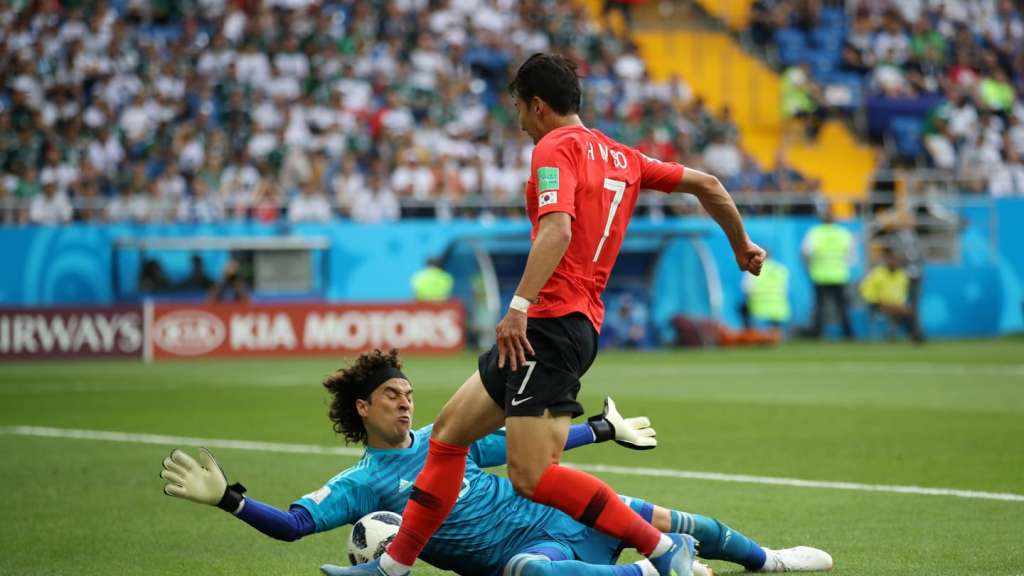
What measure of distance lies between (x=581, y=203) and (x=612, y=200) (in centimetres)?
18

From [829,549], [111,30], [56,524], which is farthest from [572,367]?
[111,30]

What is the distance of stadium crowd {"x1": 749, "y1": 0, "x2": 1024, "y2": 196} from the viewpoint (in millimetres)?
31938

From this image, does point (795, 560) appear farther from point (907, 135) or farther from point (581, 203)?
point (907, 135)

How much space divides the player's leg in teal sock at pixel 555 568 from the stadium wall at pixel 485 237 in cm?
2068

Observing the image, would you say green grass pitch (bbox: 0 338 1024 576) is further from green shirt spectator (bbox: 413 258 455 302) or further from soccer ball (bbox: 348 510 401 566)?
green shirt spectator (bbox: 413 258 455 302)

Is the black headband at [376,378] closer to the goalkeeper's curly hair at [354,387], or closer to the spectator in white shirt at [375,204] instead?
the goalkeeper's curly hair at [354,387]

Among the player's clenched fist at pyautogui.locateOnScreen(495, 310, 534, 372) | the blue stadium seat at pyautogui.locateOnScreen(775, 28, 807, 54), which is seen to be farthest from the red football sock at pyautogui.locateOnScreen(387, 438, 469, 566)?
the blue stadium seat at pyautogui.locateOnScreen(775, 28, 807, 54)

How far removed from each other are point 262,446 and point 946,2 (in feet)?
91.3

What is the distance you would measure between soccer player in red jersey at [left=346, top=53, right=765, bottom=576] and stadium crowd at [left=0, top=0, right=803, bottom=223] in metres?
19.9

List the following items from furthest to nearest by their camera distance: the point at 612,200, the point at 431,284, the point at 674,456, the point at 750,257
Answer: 1. the point at 431,284
2. the point at 674,456
3. the point at 750,257
4. the point at 612,200

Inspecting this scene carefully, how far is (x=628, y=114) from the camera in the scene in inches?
1183

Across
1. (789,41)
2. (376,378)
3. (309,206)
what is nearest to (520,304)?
(376,378)

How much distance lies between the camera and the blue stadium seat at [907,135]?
3244 cm

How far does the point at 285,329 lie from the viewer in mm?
25453
